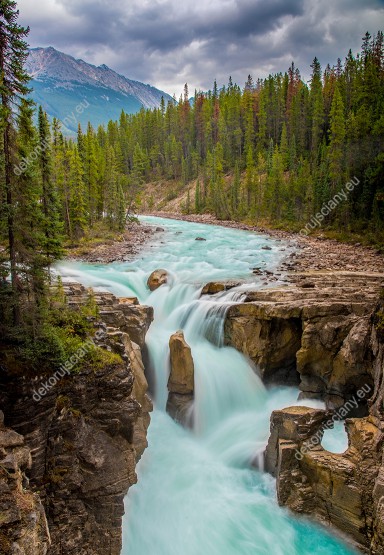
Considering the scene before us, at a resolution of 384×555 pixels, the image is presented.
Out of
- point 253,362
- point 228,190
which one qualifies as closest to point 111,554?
point 253,362

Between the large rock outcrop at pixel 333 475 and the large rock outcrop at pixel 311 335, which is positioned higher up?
the large rock outcrop at pixel 311 335

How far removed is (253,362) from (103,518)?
10.6m

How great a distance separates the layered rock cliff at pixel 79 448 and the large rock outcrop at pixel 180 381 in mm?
5467

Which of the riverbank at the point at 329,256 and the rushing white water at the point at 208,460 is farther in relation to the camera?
the riverbank at the point at 329,256

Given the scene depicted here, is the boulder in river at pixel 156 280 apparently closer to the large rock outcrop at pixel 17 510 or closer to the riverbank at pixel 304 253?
the riverbank at pixel 304 253

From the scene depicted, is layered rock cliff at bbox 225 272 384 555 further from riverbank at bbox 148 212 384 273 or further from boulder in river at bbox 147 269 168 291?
boulder in river at bbox 147 269 168 291

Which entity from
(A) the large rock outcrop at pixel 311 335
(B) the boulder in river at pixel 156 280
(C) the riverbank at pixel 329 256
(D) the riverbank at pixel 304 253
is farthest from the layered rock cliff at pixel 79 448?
(C) the riverbank at pixel 329 256

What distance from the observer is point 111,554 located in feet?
34.7

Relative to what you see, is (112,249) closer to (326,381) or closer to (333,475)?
(326,381)

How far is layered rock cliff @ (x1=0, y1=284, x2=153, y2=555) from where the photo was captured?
382 inches

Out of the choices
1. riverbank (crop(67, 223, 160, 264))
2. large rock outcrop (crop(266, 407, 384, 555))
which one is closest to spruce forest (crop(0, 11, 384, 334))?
riverbank (crop(67, 223, 160, 264))

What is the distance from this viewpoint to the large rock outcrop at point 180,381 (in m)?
17.0

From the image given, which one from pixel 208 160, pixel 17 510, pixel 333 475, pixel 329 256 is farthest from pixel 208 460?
pixel 208 160

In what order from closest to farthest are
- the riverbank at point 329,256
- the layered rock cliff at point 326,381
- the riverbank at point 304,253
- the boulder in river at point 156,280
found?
the layered rock cliff at point 326,381 → the boulder in river at point 156,280 → the riverbank at point 329,256 → the riverbank at point 304,253
